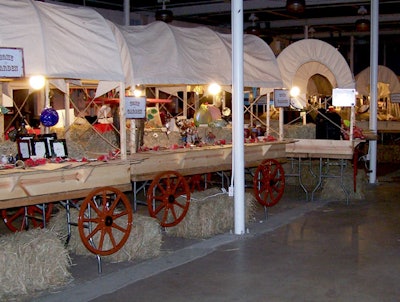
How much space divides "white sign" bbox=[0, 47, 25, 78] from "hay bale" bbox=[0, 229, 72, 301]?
64.6 inches

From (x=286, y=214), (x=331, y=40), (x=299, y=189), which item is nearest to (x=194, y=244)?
(x=286, y=214)

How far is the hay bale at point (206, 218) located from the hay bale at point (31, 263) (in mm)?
2374

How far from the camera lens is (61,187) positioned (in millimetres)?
6836

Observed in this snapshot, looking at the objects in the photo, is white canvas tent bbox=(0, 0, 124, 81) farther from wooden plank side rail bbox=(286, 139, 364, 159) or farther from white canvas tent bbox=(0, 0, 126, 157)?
wooden plank side rail bbox=(286, 139, 364, 159)

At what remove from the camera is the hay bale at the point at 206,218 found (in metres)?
8.71

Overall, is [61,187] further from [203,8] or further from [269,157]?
[203,8]

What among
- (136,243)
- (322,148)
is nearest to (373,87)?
(322,148)

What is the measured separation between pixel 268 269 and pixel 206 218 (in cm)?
184

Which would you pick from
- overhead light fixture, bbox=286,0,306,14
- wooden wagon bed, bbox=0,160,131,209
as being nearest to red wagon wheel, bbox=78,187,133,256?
wooden wagon bed, bbox=0,160,131,209

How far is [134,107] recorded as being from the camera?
26.2 feet

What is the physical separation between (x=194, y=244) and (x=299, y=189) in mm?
5402

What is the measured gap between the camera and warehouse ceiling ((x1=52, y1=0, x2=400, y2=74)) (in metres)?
18.3

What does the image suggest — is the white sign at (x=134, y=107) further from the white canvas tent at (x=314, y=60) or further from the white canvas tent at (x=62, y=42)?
the white canvas tent at (x=314, y=60)

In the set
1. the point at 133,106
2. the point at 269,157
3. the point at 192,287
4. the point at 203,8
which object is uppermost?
the point at 203,8
